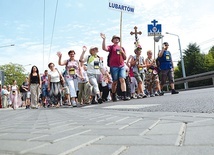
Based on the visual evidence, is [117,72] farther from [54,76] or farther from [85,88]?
[54,76]

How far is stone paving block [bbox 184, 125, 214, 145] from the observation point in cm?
175

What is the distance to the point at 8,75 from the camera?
8975 cm

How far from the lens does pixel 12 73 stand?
299 ft

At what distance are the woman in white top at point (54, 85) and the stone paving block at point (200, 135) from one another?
833 centimetres

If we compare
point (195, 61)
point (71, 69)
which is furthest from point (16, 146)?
point (195, 61)

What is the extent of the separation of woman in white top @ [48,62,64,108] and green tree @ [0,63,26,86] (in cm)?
8314

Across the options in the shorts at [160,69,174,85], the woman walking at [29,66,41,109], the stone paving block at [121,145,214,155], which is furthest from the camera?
the woman walking at [29,66,41,109]

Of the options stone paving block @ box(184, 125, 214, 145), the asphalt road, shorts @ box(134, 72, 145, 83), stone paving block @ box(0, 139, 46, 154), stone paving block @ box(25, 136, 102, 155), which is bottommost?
stone paving block @ box(0, 139, 46, 154)

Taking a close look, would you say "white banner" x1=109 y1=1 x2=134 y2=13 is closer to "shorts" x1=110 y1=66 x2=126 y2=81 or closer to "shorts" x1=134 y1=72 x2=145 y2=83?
"shorts" x1=134 y1=72 x2=145 y2=83

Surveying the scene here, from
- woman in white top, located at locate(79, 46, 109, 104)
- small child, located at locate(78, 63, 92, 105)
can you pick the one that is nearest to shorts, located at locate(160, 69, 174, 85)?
woman in white top, located at locate(79, 46, 109, 104)

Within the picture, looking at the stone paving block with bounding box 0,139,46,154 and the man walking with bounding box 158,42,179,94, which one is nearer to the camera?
the stone paving block with bounding box 0,139,46,154

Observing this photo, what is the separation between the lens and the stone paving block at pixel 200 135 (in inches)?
68.9

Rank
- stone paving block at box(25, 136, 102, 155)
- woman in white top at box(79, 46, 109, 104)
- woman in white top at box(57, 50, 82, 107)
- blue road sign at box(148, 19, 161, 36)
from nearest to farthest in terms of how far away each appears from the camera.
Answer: stone paving block at box(25, 136, 102, 155)
woman in white top at box(79, 46, 109, 104)
woman in white top at box(57, 50, 82, 107)
blue road sign at box(148, 19, 161, 36)

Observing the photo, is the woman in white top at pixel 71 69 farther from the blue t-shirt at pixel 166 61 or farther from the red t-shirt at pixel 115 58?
the blue t-shirt at pixel 166 61
